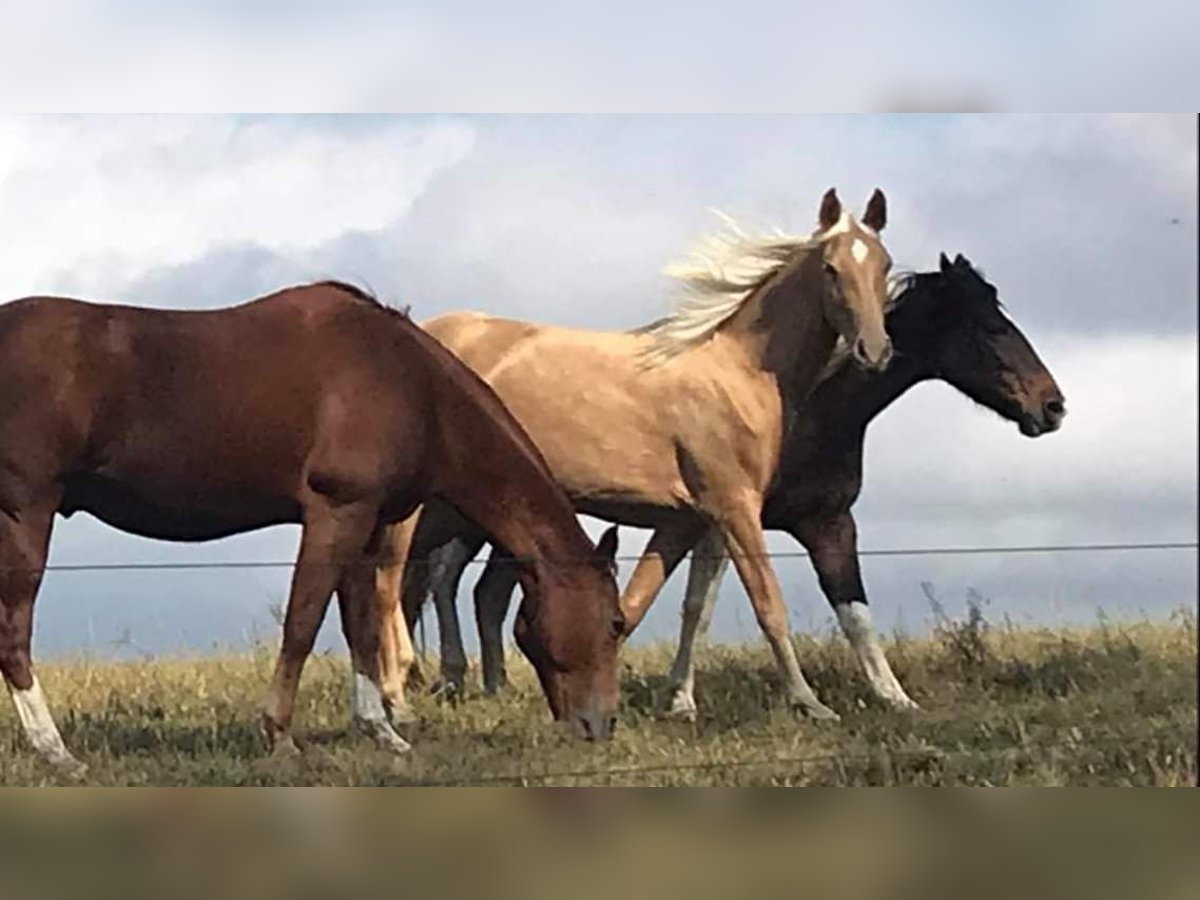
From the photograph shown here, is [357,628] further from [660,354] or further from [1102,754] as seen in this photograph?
[1102,754]

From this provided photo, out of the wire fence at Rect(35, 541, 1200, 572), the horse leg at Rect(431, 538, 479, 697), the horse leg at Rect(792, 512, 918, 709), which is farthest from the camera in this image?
the horse leg at Rect(431, 538, 479, 697)

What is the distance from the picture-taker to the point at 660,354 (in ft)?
13.2

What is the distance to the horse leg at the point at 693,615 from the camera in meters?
3.97

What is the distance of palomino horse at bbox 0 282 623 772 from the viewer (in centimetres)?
395

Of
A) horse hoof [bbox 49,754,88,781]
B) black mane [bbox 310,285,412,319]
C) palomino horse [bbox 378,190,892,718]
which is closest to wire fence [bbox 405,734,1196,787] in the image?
palomino horse [bbox 378,190,892,718]

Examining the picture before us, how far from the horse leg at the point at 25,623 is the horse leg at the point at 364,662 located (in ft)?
2.01

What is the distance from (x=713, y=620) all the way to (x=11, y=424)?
1547 mm

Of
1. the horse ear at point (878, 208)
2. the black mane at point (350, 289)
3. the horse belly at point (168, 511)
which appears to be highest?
the horse ear at point (878, 208)

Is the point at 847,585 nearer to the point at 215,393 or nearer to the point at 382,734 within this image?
the point at 382,734

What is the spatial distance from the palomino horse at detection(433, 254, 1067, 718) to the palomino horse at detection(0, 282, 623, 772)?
179 mm

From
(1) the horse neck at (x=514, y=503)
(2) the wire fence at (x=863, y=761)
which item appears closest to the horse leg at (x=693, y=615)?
(2) the wire fence at (x=863, y=761)

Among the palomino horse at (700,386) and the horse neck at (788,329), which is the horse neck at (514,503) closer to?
the palomino horse at (700,386)

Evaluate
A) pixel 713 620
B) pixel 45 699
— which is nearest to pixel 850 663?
pixel 713 620

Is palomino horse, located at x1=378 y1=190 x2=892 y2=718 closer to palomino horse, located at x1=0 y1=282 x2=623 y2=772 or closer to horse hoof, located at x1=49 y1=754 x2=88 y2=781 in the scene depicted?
palomino horse, located at x1=0 y1=282 x2=623 y2=772
